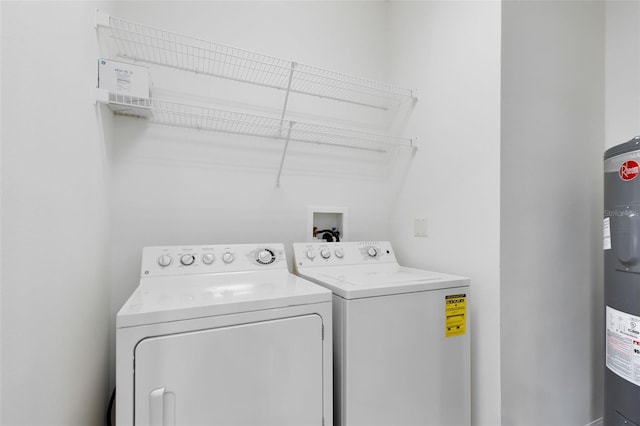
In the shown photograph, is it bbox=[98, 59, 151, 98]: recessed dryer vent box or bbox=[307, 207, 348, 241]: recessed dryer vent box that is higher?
bbox=[98, 59, 151, 98]: recessed dryer vent box

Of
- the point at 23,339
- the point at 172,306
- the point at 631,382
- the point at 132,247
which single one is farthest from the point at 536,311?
the point at 132,247

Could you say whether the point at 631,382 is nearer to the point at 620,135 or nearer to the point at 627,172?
the point at 627,172

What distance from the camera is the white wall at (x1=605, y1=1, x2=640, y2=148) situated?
1634mm

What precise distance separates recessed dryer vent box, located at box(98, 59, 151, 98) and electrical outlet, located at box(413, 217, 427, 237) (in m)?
1.63

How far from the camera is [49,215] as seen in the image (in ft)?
2.58

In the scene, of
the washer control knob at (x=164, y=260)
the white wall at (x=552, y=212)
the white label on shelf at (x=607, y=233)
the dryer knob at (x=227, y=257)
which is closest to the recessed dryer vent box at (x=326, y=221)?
the dryer knob at (x=227, y=257)

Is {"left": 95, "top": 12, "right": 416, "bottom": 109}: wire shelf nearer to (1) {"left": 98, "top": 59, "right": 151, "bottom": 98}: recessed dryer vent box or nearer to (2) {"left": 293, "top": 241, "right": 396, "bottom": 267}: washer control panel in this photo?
(1) {"left": 98, "top": 59, "right": 151, "bottom": 98}: recessed dryer vent box

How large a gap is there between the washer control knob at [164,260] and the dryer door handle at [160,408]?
0.63m

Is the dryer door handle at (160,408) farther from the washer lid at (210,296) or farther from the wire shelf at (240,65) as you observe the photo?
the wire shelf at (240,65)

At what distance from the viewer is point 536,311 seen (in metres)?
1.45

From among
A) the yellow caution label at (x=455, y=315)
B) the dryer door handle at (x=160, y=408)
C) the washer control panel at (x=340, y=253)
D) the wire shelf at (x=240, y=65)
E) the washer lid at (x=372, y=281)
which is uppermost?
the wire shelf at (x=240, y=65)

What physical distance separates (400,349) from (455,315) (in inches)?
13.2

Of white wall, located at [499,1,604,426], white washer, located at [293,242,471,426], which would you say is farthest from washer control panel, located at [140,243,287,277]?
white wall, located at [499,1,604,426]

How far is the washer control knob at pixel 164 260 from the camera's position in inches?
53.4
